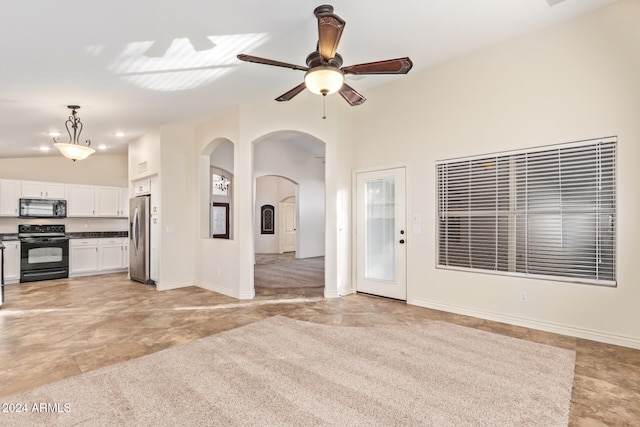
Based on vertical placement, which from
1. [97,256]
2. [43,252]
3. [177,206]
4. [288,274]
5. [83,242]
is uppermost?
[177,206]

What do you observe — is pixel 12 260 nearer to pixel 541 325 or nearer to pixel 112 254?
pixel 112 254

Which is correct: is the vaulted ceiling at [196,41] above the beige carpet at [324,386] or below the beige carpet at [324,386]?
above

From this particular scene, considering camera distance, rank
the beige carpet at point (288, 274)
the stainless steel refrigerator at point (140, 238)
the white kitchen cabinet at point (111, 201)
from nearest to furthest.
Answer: the beige carpet at point (288, 274)
the stainless steel refrigerator at point (140, 238)
the white kitchen cabinet at point (111, 201)

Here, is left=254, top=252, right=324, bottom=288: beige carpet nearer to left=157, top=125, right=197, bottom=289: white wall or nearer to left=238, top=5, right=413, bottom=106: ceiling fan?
left=157, top=125, right=197, bottom=289: white wall

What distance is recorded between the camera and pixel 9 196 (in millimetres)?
6648

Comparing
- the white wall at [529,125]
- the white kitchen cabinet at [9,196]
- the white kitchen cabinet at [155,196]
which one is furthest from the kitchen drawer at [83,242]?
the white wall at [529,125]

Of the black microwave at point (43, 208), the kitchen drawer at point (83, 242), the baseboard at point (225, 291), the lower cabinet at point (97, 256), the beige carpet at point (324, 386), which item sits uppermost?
the black microwave at point (43, 208)

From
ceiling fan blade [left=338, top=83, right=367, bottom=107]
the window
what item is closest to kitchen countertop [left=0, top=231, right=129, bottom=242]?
ceiling fan blade [left=338, top=83, right=367, bottom=107]

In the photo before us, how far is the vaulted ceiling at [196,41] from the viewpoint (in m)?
2.78

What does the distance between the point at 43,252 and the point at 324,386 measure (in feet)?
23.4

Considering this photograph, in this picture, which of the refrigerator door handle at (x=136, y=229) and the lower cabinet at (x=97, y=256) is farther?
the lower cabinet at (x=97, y=256)

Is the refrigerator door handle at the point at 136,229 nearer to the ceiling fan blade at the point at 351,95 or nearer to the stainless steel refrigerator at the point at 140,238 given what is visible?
the stainless steel refrigerator at the point at 140,238

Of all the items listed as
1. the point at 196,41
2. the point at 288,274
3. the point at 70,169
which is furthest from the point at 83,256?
the point at 196,41

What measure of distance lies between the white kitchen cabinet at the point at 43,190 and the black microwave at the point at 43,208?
9 cm
